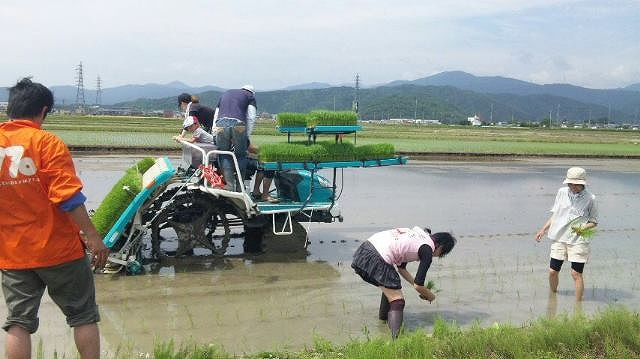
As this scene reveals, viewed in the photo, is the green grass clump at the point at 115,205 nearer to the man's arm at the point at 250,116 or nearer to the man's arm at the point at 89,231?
the man's arm at the point at 250,116

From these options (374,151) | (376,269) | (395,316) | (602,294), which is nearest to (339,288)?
(376,269)

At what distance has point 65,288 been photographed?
3.92 meters

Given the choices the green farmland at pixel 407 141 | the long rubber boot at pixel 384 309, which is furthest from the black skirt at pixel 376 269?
the green farmland at pixel 407 141

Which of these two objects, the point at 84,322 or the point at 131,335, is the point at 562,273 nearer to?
the point at 131,335

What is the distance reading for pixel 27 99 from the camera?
12.7 feet

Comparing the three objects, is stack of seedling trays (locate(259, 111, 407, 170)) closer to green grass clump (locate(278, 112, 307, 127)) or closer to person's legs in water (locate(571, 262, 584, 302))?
green grass clump (locate(278, 112, 307, 127))

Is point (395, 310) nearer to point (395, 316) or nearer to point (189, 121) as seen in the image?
point (395, 316)

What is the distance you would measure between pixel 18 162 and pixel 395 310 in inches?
126

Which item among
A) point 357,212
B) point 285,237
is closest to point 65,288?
point 285,237

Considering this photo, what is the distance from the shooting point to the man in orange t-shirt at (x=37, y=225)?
372 centimetres

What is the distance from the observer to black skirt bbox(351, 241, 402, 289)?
5.65 m

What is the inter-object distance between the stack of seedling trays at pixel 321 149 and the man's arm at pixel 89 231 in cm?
398

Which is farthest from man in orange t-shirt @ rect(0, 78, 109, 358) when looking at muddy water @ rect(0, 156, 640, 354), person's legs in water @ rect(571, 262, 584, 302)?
person's legs in water @ rect(571, 262, 584, 302)

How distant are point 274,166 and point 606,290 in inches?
159
